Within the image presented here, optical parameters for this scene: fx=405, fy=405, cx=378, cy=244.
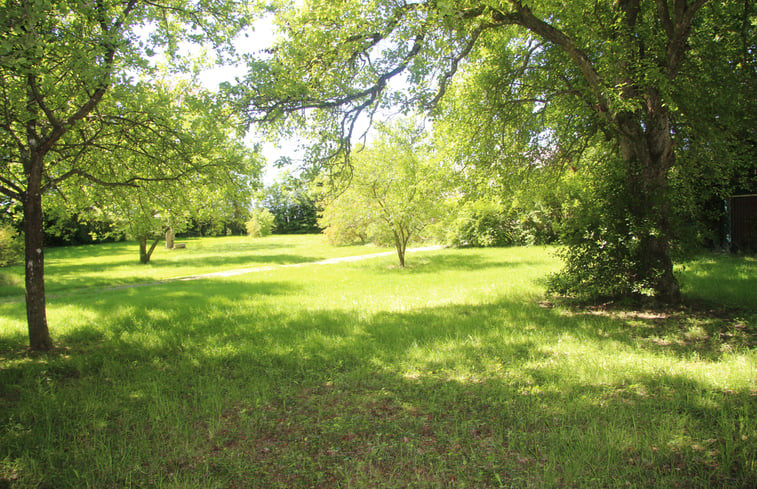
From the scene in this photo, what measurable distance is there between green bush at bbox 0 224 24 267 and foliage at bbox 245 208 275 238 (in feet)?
90.4

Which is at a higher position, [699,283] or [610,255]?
[610,255]

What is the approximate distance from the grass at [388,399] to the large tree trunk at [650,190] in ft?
2.67

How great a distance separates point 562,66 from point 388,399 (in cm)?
754

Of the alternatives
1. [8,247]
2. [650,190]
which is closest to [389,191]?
[650,190]

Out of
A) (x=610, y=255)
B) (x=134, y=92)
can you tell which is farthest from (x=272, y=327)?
(x=610, y=255)

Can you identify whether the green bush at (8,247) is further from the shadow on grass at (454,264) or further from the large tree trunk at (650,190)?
the large tree trunk at (650,190)

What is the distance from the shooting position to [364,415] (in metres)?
3.95

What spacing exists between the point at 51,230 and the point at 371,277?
848 cm

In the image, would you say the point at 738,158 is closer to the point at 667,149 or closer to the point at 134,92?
the point at 667,149

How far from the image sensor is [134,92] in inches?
215

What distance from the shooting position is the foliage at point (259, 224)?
45.3m

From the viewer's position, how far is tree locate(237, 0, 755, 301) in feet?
21.2

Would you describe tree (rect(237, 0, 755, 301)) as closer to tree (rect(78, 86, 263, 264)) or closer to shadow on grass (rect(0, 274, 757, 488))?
tree (rect(78, 86, 263, 264))

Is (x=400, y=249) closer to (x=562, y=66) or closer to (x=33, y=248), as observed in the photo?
(x=562, y=66)
